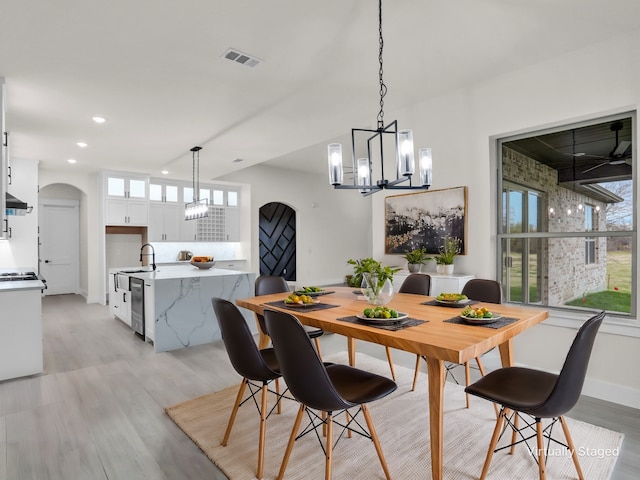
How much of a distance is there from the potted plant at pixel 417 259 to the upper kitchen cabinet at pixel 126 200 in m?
5.53

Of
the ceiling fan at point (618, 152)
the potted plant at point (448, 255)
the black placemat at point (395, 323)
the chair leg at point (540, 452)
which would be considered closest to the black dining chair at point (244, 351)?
the black placemat at point (395, 323)

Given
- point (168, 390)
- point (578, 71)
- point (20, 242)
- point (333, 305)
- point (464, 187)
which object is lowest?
point (168, 390)

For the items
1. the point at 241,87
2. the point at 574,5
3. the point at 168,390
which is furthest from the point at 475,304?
the point at 241,87

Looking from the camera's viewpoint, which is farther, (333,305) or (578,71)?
(578,71)

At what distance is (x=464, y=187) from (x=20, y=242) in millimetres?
6877

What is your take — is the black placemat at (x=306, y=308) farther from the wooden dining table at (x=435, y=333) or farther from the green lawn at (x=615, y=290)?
the green lawn at (x=615, y=290)

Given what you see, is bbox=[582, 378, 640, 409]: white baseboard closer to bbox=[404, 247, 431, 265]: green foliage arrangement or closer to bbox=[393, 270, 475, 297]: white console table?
bbox=[393, 270, 475, 297]: white console table

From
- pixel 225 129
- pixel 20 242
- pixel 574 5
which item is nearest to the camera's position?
pixel 574 5

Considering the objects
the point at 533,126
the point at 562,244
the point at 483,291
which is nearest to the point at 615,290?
the point at 562,244

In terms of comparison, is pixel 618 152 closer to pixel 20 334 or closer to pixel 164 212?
pixel 20 334

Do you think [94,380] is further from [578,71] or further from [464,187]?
[578,71]

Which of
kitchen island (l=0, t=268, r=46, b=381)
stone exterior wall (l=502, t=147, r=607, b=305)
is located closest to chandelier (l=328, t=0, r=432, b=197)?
stone exterior wall (l=502, t=147, r=607, b=305)

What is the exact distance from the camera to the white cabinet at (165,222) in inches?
298

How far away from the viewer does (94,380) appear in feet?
10.7
